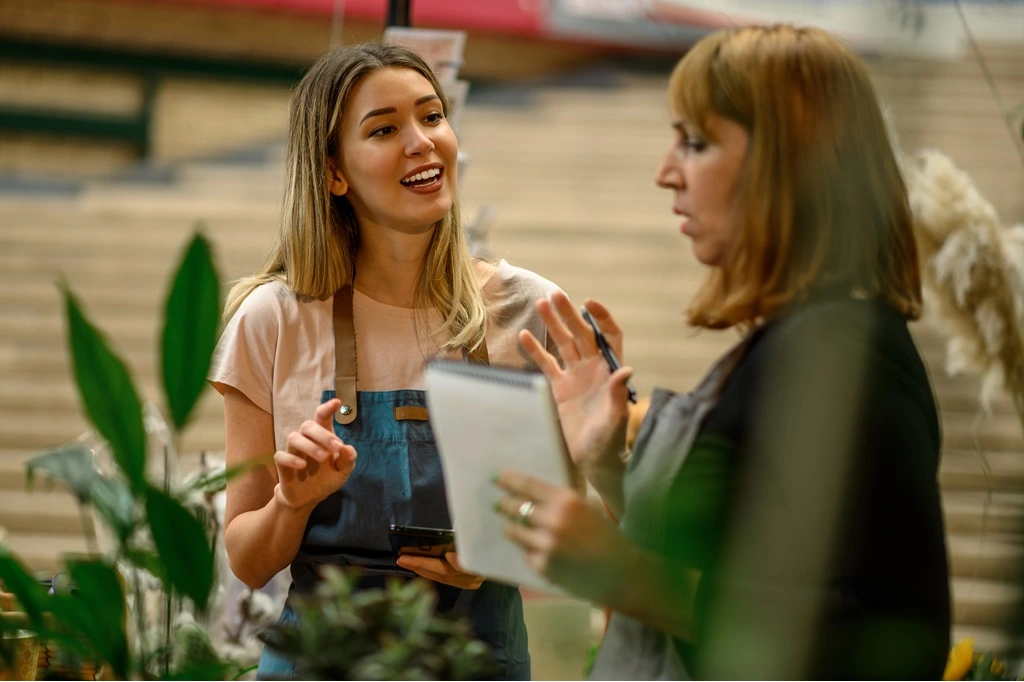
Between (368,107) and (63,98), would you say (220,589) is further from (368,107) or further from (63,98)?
(63,98)

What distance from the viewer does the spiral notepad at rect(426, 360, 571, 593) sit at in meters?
0.85

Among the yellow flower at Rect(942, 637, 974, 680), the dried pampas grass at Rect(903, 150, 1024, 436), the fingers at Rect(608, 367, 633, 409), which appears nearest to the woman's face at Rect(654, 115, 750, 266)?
the fingers at Rect(608, 367, 633, 409)

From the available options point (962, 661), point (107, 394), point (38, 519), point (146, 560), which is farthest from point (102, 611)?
point (38, 519)

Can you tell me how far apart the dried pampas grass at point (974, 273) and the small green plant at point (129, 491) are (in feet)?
5.24

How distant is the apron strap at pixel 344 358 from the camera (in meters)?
1.44

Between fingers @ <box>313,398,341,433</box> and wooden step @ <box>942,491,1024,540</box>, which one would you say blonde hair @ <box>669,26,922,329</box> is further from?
fingers @ <box>313,398,341,433</box>

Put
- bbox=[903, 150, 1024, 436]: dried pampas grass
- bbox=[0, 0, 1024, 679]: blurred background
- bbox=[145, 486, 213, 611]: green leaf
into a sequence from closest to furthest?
bbox=[145, 486, 213, 611]: green leaf
bbox=[0, 0, 1024, 679]: blurred background
bbox=[903, 150, 1024, 436]: dried pampas grass

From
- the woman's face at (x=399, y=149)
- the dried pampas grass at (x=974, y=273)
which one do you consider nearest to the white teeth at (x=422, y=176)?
the woman's face at (x=399, y=149)

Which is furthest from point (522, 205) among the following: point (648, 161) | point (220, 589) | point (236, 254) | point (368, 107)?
point (368, 107)

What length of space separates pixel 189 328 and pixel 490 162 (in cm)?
702

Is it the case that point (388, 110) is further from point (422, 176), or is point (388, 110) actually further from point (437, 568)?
point (437, 568)

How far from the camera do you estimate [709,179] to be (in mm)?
899

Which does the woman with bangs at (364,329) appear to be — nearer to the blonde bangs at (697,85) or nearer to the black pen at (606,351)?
the black pen at (606,351)

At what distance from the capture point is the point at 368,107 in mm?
1507
